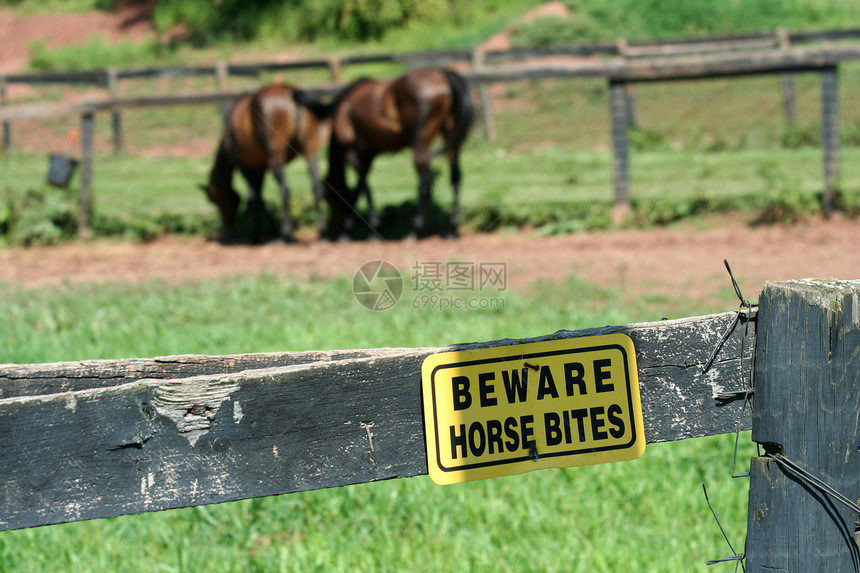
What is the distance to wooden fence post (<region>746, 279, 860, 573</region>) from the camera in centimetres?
142

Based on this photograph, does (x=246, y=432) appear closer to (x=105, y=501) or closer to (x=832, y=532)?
(x=105, y=501)

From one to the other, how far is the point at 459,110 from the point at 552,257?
1964 mm

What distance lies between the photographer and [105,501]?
1410mm

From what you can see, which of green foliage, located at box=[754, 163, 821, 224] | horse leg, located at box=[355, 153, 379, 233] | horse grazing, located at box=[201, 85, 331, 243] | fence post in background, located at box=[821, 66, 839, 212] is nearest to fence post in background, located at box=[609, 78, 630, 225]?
green foliage, located at box=[754, 163, 821, 224]

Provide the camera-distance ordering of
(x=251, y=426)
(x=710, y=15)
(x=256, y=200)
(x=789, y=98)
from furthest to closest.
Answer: (x=710, y=15) < (x=789, y=98) < (x=256, y=200) < (x=251, y=426)

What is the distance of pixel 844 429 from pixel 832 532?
0.61 ft

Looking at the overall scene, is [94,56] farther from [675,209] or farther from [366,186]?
[675,209]

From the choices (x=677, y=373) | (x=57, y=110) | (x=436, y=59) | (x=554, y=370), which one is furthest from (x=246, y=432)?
(x=436, y=59)

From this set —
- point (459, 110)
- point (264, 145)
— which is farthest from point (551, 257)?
point (264, 145)

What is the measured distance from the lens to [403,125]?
349 inches

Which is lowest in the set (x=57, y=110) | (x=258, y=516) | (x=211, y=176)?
(x=258, y=516)

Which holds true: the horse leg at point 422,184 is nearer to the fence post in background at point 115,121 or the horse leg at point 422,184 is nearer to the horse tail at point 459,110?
the horse tail at point 459,110

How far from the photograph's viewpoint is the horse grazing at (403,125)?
28.2ft

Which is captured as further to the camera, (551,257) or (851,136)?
(851,136)
